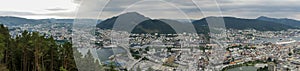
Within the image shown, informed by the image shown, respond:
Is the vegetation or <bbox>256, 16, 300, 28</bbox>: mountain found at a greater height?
the vegetation

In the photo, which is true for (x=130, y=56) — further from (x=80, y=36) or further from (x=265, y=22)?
(x=265, y=22)

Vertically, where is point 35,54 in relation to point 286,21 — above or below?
above

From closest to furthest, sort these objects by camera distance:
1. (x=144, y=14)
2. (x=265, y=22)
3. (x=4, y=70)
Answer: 1. (x=144, y=14)
2. (x=4, y=70)
3. (x=265, y=22)

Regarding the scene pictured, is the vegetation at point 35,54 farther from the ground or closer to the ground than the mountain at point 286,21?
farther from the ground

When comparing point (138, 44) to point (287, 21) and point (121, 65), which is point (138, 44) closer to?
point (121, 65)

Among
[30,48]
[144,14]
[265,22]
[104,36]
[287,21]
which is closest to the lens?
[144,14]

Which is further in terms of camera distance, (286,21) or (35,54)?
(286,21)

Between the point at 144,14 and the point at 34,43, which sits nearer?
the point at 144,14

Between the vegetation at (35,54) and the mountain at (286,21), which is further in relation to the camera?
the mountain at (286,21)

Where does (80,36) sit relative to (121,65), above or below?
above

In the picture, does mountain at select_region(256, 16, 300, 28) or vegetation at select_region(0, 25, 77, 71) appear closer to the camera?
vegetation at select_region(0, 25, 77, 71)

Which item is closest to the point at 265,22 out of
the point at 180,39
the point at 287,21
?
the point at 287,21
